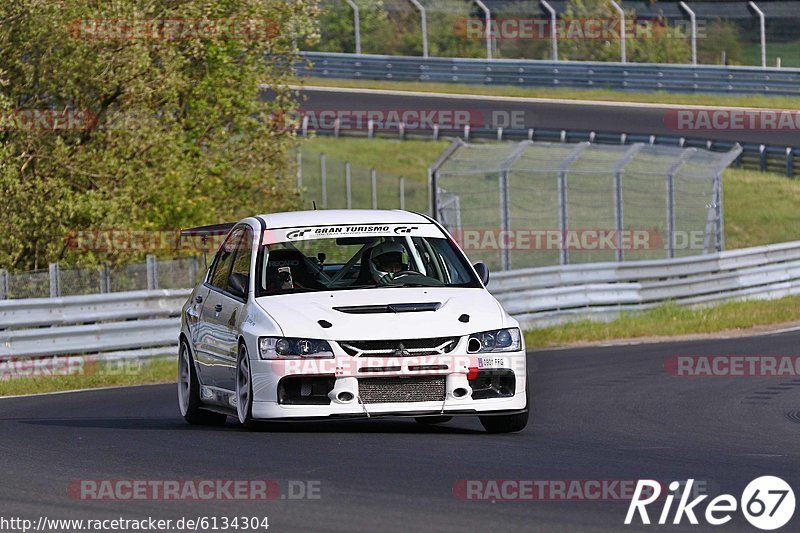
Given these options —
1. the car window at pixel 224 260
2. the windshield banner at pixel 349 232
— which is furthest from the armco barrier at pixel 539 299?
the windshield banner at pixel 349 232

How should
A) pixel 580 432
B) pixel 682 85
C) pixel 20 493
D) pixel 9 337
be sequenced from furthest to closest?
pixel 682 85 → pixel 9 337 → pixel 580 432 → pixel 20 493

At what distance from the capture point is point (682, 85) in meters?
45.3

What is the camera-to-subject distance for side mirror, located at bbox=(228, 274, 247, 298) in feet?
36.2

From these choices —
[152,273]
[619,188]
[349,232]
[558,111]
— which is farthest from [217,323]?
[558,111]

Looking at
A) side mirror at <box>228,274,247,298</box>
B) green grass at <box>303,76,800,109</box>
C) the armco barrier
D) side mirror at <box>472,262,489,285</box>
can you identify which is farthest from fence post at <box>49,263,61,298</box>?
green grass at <box>303,76,800,109</box>

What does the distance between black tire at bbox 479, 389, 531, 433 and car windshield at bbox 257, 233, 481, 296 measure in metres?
1.04

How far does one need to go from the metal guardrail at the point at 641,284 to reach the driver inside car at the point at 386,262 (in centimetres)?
1048

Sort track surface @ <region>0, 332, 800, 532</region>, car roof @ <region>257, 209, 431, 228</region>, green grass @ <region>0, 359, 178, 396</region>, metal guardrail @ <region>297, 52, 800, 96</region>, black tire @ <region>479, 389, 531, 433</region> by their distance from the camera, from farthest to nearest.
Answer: metal guardrail @ <region>297, 52, 800, 96</region> → green grass @ <region>0, 359, 178, 396</region> → car roof @ <region>257, 209, 431, 228</region> → black tire @ <region>479, 389, 531, 433</region> → track surface @ <region>0, 332, 800, 532</region>

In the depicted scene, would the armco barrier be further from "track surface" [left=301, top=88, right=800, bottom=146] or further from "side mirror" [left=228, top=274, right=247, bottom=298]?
"track surface" [left=301, top=88, right=800, bottom=146]

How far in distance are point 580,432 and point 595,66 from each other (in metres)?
37.1

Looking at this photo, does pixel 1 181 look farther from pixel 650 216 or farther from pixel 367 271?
pixel 650 216

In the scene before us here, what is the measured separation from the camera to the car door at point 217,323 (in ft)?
36.8

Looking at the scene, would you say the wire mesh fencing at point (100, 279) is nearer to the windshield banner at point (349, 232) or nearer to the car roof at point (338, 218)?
the car roof at point (338, 218)

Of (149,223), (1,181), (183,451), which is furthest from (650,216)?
(183,451)
